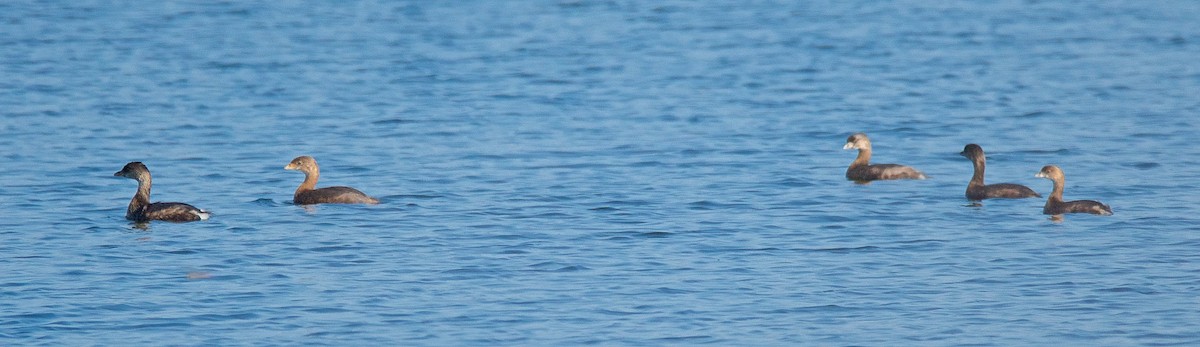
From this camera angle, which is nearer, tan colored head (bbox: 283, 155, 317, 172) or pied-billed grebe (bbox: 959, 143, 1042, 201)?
pied-billed grebe (bbox: 959, 143, 1042, 201)

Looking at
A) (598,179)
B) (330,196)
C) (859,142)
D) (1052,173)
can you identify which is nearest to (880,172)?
(859,142)

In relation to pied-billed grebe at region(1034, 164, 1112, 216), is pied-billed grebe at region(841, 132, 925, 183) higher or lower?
lower

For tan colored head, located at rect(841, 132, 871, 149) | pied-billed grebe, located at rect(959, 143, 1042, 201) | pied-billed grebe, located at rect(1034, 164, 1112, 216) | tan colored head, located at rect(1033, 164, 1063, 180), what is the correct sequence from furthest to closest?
tan colored head, located at rect(841, 132, 871, 149) < pied-billed grebe, located at rect(959, 143, 1042, 201) < tan colored head, located at rect(1033, 164, 1063, 180) < pied-billed grebe, located at rect(1034, 164, 1112, 216)

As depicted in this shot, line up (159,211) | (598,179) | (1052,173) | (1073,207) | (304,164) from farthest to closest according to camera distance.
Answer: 1. (598,179)
2. (304,164)
3. (1052,173)
4. (159,211)
5. (1073,207)

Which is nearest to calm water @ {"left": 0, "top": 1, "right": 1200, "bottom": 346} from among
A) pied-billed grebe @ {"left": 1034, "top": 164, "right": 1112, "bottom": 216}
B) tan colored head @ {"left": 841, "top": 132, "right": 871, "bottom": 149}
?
pied-billed grebe @ {"left": 1034, "top": 164, "right": 1112, "bottom": 216}

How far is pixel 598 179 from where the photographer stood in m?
21.5

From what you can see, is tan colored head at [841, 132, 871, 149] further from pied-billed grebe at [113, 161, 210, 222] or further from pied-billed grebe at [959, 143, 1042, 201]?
pied-billed grebe at [113, 161, 210, 222]

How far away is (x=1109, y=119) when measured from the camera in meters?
26.2

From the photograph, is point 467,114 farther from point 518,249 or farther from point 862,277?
point 862,277

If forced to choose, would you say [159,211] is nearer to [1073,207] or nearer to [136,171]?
[136,171]

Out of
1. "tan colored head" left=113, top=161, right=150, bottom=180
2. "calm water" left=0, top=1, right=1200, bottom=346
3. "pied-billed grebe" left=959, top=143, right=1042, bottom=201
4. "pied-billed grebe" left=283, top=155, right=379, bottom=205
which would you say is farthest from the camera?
"pied-billed grebe" left=283, top=155, right=379, bottom=205

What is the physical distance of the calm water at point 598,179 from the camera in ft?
45.6

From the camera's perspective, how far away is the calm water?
1391 cm

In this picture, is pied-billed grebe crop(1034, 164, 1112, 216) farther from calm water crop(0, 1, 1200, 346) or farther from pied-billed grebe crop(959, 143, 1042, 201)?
pied-billed grebe crop(959, 143, 1042, 201)
